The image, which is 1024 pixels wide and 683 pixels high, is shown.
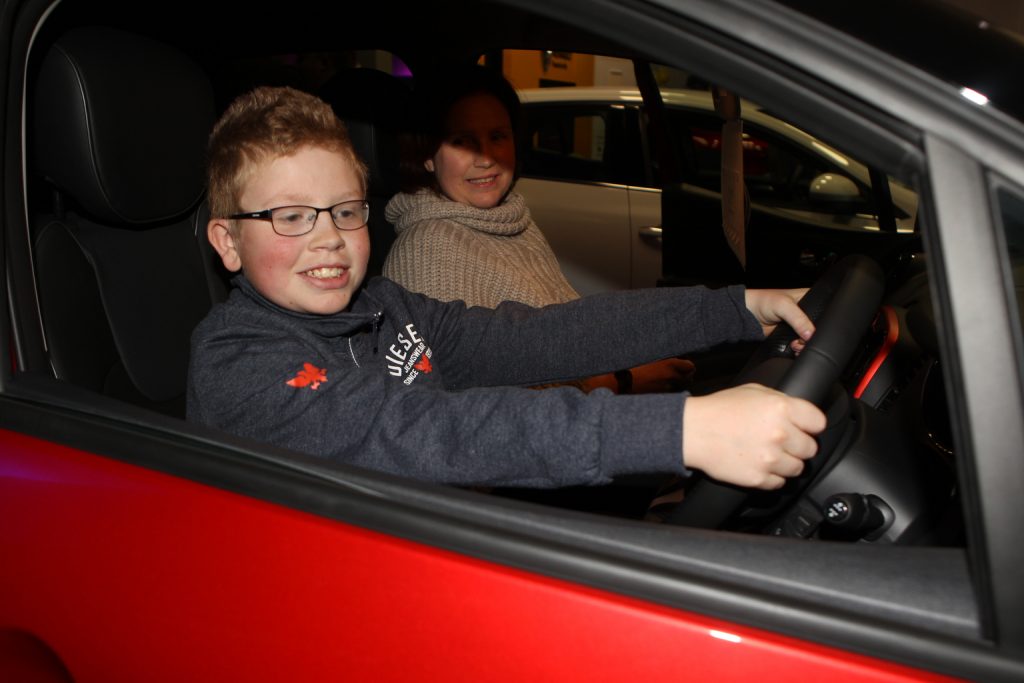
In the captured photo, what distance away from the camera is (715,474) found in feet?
2.83

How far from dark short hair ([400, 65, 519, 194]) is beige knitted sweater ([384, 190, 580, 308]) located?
68 millimetres

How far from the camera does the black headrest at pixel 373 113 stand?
6.40 feet

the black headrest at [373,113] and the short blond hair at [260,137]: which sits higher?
the black headrest at [373,113]

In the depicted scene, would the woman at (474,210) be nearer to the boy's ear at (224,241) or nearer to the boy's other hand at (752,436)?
the boy's ear at (224,241)

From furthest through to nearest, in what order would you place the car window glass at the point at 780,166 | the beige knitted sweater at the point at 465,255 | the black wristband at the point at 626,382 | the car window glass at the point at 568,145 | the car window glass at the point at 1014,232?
the car window glass at the point at 568,145
the car window glass at the point at 780,166
the black wristband at the point at 626,382
the beige knitted sweater at the point at 465,255
the car window glass at the point at 1014,232

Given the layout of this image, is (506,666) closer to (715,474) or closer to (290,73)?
(715,474)

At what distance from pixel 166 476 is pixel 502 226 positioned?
1229mm

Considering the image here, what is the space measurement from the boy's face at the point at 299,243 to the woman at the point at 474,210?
22.6 inches

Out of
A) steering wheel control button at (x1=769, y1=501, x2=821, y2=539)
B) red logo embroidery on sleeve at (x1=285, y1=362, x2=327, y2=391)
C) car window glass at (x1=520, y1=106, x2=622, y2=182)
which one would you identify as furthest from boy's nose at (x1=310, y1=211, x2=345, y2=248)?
car window glass at (x1=520, y1=106, x2=622, y2=182)

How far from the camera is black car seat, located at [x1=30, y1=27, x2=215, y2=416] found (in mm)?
1232

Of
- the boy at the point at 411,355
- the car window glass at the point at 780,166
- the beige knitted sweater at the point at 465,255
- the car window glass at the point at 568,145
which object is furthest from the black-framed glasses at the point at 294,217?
the car window glass at the point at 568,145

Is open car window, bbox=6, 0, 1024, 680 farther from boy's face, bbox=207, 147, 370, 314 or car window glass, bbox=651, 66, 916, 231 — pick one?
car window glass, bbox=651, 66, 916, 231

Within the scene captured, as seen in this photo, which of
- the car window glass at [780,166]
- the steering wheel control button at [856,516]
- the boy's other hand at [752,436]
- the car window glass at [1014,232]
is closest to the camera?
the car window glass at [1014,232]

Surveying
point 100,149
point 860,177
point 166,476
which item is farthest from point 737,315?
point 860,177
